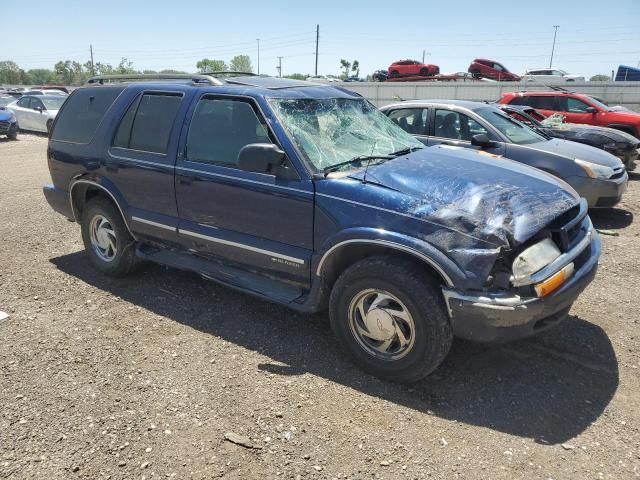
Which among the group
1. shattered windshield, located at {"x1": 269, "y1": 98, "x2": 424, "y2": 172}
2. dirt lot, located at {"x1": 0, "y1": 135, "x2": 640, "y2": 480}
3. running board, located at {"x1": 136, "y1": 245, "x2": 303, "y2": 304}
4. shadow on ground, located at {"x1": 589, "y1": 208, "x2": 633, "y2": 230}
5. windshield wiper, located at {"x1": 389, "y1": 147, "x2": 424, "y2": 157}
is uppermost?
shattered windshield, located at {"x1": 269, "y1": 98, "x2": 424, "y2": 172}

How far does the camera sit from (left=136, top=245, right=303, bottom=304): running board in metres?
3.55

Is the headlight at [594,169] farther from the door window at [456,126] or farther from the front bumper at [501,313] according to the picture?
the front bumper at [501,313]

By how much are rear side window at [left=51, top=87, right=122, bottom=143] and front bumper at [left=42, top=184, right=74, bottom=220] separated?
0.55 meters

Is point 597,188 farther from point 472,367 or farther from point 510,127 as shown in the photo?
point 472,367

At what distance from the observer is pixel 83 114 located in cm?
482

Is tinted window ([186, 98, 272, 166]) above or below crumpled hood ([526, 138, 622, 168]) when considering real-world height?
above

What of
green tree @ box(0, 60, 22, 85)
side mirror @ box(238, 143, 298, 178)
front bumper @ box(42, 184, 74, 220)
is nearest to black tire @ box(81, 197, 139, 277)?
front bumper @ box(42, 184, 74, 220)

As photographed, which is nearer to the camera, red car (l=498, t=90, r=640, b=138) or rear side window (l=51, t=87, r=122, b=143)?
rear side window (l=51, t=87, r=122, b=143)

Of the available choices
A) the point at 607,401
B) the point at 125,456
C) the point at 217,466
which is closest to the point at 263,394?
the point at 217,466

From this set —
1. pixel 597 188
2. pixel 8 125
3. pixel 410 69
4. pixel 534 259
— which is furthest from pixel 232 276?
pixel 410 69

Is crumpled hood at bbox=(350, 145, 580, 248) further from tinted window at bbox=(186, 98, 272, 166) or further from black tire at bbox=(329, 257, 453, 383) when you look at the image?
tinted window at bbox=(186, 98, 272, 166)

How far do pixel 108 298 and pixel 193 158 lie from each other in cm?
163

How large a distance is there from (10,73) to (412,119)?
10281 cm

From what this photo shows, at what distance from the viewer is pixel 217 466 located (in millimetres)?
2494
